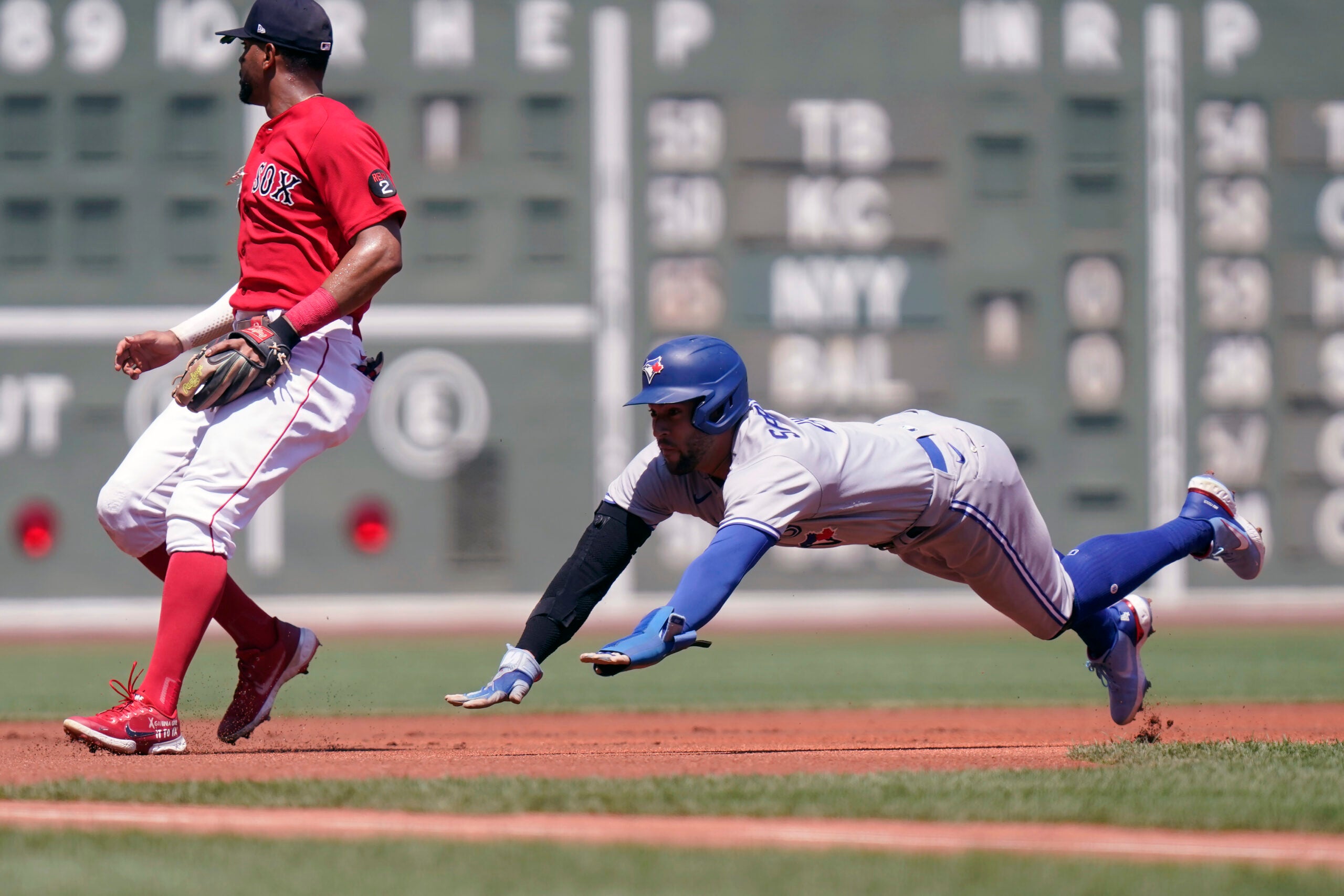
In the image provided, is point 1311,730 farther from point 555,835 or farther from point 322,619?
Answer: point 322,619

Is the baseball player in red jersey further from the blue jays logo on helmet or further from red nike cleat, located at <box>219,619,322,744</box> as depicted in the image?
the blue jays logo on helmet

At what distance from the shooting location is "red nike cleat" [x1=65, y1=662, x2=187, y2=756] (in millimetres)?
3820

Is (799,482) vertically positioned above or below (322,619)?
above

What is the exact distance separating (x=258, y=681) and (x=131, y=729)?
0.62 metres

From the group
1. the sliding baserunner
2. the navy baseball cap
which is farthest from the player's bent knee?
the navy baseball cap

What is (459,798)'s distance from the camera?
3.21 m

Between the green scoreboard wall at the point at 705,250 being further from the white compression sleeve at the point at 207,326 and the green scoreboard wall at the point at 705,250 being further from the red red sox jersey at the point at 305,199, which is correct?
the red red sox jersey at the point at 305,199

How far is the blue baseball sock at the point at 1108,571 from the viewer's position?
4.64 metres

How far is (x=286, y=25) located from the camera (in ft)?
13.8

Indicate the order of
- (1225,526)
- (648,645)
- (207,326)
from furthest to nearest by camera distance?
(1225,526) → (207,326) → (648,645)

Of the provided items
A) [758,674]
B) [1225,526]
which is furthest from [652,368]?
[758,674]

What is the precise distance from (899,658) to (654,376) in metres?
6.76

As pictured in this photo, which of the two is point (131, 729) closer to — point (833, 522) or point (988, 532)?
point (833, 522)

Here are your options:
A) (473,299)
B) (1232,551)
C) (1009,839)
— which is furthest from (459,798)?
(473,299)
